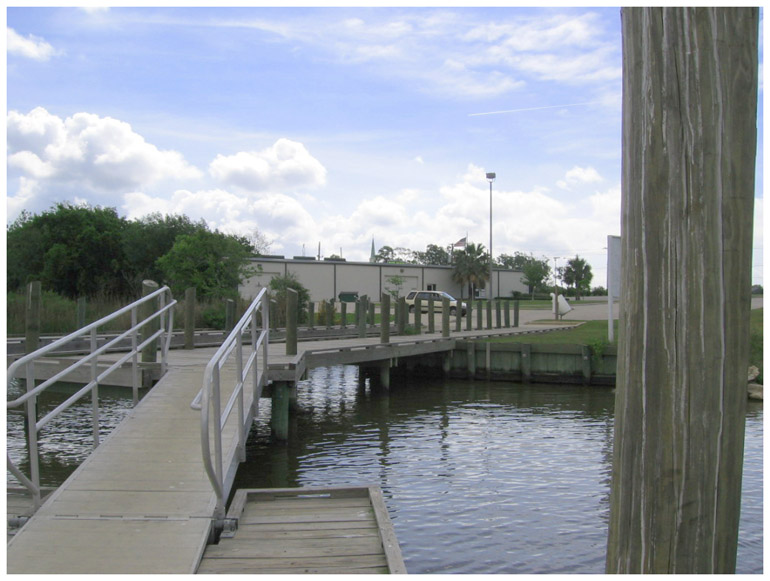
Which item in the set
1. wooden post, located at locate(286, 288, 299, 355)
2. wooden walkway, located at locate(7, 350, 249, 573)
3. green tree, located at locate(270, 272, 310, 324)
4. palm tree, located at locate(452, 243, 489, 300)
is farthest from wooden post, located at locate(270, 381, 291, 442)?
palm tree, located at locate(452, 243, 489, 300)

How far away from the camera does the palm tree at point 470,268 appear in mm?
70188

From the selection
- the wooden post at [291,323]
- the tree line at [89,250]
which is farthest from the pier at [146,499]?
the tree line at [89,250]

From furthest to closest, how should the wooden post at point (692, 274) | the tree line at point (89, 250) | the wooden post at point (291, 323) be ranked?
the tree line at point (89, 250), the wooden post at point (291, 323), the wooden post at point (692, 274)

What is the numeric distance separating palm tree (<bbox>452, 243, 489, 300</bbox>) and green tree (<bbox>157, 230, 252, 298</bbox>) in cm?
4211

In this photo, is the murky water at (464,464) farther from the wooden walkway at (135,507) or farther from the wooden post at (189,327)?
the wooden walkway at (135,507)

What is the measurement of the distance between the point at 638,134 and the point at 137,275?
41750 mm

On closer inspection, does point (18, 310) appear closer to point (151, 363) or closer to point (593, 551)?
point (151, 363)

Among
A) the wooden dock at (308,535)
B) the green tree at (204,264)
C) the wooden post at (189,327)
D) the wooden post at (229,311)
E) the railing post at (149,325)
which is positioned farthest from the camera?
the green tree at (204,264)

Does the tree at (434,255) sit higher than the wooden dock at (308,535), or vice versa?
the tree at (434,255)

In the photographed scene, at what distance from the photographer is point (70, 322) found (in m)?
20.5

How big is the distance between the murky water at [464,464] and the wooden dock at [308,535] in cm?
131

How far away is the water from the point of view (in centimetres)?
757

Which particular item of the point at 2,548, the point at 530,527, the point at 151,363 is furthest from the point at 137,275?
the point at 2,548

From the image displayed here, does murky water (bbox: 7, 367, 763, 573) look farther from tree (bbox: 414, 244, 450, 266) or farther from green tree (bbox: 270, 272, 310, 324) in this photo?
tree (bbox: 414, 244, 450, 266)
